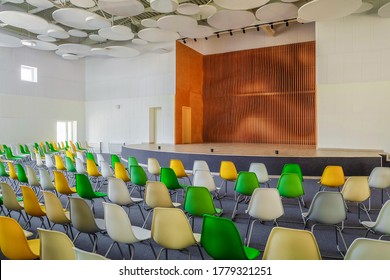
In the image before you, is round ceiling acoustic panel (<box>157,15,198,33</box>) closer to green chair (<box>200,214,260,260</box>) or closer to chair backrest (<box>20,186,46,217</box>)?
chair backrest (<box>20,186,46,217</box>)

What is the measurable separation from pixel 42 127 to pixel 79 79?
3806 mm

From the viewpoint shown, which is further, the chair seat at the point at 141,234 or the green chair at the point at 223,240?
the chair seat at the point at 141,234

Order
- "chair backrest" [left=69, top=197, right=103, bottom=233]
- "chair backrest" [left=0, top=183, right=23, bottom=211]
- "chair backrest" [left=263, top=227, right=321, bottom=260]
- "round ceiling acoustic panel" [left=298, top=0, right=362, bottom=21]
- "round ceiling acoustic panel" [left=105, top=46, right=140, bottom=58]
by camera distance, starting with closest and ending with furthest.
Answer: "chair backrest" [left=263, top=227, right=321, bottom=260] → "chair backrest" [left=69, top=197, right=103, bottom=233] → "chair backrest" [left=0, top=183, right=23, bottom=211] → "round ceiling acoustic panel" [left=298, top=0, right=362, bottom=21] → "round ceiling acoustic panel" [left=105, top=46, right=140, bottom=58]

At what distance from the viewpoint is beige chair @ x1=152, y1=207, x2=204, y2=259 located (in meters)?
2.71

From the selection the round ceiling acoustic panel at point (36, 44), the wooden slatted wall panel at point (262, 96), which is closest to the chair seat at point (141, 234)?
the round ceiling acoustic panel at point (36, 44)

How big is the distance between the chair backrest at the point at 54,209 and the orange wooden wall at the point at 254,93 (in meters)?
11.1

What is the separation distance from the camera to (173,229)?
108 inches

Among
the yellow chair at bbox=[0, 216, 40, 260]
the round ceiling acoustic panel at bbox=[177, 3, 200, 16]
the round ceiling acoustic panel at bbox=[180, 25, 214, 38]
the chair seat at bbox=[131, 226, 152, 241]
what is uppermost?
the round ceiling acoustic panel at bbox=[180, 25, 214, 38]

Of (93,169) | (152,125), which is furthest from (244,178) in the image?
(152,125)

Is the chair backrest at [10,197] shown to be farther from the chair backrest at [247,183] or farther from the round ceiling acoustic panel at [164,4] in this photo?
the round ceiling acoustic panel at [164,4]

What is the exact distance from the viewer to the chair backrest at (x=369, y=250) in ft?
6.39

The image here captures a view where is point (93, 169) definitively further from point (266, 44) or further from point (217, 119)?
point (266, 44)

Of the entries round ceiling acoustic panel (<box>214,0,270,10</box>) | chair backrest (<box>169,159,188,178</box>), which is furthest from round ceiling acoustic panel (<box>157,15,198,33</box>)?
chair backrest (<box>169,159,188,178</box>)

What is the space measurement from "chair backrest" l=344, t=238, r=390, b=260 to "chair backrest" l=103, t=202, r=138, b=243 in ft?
6.27
